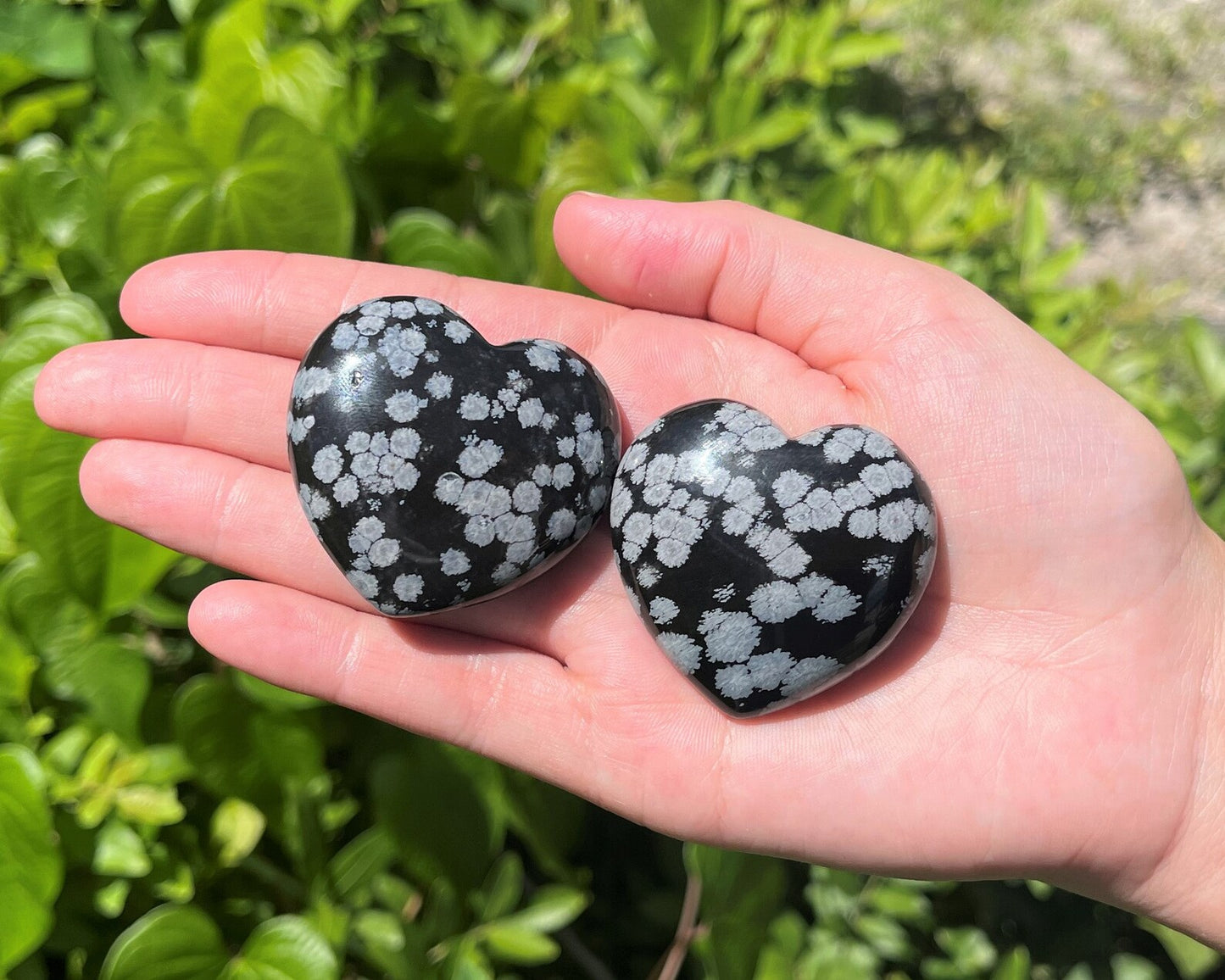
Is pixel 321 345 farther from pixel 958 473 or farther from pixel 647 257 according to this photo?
pixel 958 473

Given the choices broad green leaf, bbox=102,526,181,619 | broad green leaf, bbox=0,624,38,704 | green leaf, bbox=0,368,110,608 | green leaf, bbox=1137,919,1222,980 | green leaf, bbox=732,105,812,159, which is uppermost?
green leaf, bbox=732,105,812,159

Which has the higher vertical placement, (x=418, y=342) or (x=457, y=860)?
(x=418, y=342)

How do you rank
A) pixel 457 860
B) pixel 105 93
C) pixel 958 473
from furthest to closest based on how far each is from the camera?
pixel 105 93 < pixel 457 860 < pixel 958 473

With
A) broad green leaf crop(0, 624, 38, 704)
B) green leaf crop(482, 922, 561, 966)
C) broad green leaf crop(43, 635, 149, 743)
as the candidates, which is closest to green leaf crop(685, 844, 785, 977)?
green leaf crop(482, 922, 561, 966)

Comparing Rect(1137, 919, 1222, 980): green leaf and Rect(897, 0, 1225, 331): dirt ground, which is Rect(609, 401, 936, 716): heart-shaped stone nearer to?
Rect(1137, 919, 1222, 980): green leaf

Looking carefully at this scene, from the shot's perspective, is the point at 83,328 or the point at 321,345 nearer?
the point at 321,345

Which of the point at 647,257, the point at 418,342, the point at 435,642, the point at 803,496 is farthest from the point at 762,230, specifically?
the point at 435,642

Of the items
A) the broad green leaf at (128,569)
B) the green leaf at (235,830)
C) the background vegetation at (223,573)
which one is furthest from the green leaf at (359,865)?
the broad green leaf at (128,569)
